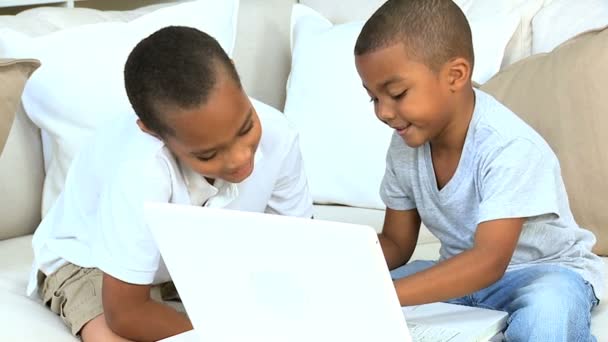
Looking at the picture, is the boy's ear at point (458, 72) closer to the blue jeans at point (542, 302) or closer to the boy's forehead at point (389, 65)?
the boy's forehead at point (389, 65)

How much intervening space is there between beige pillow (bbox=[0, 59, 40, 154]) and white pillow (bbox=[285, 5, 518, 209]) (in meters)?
0.53

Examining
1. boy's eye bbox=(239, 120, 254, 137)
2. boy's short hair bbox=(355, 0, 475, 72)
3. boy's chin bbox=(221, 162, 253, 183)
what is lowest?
boy's chin bbox=(221, 162, 253, 183)

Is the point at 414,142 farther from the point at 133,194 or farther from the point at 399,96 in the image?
the point at 133,194

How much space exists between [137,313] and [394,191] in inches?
15.9

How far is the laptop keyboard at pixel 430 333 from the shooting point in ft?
3.82

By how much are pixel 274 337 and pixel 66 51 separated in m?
0.97

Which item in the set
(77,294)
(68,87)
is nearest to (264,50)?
(68,87)

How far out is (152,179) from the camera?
1307 mm

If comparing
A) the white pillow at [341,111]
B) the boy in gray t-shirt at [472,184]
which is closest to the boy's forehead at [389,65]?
the boy in gray t-shirt at [472,184]

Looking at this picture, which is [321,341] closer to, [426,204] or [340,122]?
[426,204]

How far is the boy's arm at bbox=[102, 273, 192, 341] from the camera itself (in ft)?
4.34

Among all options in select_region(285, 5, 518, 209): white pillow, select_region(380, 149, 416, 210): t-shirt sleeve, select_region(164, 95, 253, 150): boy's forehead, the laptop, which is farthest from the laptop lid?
select_region(285, 5, 518, 209): white pillow

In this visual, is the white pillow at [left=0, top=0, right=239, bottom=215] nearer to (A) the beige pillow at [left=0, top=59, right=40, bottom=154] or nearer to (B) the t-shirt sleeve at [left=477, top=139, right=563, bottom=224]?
(A) the beige pillow at [left=0, top=59, right=40, bottom=154]

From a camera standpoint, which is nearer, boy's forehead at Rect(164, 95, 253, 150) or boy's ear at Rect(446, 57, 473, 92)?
boy's forehead at Rect(164, 95, 253, 150)
